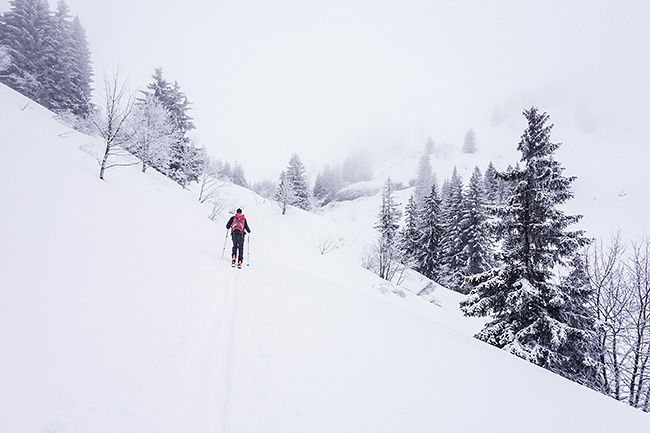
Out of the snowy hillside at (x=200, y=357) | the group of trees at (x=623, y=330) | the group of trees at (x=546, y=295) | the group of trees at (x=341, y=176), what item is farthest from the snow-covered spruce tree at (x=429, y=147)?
the snowy hillside at (x=200, y=357)

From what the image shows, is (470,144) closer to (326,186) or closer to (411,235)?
(326,186)

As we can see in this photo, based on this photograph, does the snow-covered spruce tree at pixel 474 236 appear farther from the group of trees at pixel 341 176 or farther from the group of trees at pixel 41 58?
the group of trees at pixel 341 176

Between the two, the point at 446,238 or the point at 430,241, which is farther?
the point at 430,241

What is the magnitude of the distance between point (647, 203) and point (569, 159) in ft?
97.3

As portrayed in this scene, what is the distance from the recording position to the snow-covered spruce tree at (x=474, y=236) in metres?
24.7

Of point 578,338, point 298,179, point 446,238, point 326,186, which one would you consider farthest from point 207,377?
point 326,186

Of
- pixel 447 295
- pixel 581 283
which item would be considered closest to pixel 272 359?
pixel 581 283

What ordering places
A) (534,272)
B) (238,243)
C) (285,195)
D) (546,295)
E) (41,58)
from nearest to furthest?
(238,243) < (546,295) < (534,272) < (41,58) < (285,195)

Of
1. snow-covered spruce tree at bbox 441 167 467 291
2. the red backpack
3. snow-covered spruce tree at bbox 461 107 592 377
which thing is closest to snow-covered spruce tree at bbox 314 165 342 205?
snow-covered spruce tree at bbox 441 167 467 291

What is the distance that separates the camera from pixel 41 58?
21.7 m

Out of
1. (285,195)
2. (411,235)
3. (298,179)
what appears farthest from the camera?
(298,179)

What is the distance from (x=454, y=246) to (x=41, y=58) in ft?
136

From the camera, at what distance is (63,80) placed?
22.8 m

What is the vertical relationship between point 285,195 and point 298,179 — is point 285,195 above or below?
below
